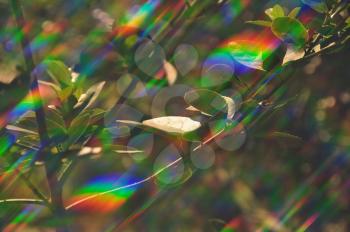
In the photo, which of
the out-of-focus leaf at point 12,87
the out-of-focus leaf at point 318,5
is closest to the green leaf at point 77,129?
the out-of-focus leaf at point 12,87

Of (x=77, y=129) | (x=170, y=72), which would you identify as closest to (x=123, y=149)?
(x=77, y=129)

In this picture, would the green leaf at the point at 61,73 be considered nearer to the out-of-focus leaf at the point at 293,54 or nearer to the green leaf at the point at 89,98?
the green leaf at the point at 89,98

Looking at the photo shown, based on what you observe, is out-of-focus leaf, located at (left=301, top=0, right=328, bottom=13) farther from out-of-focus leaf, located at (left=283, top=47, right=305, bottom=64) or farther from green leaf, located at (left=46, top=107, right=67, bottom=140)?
green leaf, located at (left=46, top=107, right=67, bottom=140)

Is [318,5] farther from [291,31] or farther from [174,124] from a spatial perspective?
[174,124]

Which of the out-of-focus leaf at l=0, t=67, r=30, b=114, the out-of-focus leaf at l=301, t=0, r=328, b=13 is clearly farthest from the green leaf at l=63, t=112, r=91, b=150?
the out-of-focus leaf at l=301, t=0, r=328, b=13

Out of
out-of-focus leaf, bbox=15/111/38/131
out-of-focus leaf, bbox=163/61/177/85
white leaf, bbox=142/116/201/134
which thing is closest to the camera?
white leaf, bbox=142/116/201/134

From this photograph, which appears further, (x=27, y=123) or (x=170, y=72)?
(x=170, y=72)
